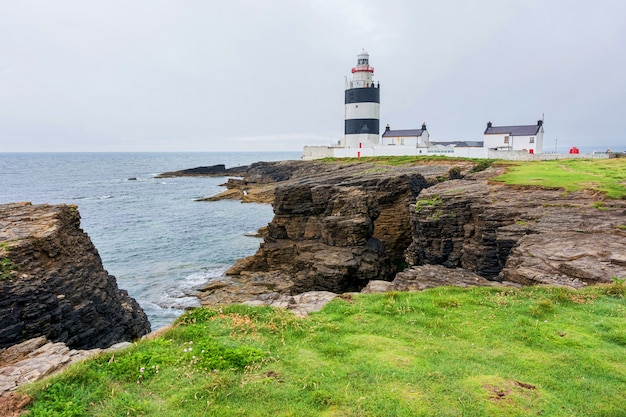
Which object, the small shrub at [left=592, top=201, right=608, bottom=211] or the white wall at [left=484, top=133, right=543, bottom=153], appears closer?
the small shrub at [left=592, top=201, right=608, bottom=211]

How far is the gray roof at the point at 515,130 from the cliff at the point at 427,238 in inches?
1044

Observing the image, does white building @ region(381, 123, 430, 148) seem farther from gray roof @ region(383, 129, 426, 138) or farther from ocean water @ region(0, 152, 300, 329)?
ocean water @ region(0, 152, 300, 329)

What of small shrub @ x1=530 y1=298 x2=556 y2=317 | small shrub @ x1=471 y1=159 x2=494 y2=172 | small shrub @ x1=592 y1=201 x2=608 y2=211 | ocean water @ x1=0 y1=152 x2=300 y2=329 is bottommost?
ocean water @ x1=0 y1=152 x2=300 y2=329

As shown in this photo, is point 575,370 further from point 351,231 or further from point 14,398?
point 351,231

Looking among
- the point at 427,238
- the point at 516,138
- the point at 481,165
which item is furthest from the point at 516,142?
the point at 427,238

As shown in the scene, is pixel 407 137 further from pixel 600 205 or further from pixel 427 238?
pixel 600 205

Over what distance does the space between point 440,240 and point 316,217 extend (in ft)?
35.2

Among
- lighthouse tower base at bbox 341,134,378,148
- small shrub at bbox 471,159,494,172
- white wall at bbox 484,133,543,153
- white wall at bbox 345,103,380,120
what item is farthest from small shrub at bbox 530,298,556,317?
white wall at bbox 345,103,380,120

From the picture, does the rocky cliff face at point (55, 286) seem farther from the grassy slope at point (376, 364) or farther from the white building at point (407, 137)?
the white building at point (407, 137)

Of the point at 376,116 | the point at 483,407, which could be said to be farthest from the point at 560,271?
the point at 376,116

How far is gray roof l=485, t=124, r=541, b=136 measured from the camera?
201 feet

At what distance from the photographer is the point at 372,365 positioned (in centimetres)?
822

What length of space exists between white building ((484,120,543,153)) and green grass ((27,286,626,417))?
180 ft

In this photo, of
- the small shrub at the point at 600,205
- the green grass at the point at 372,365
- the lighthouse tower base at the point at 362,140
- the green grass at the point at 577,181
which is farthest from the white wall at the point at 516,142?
the green grass at the point at 372,365
